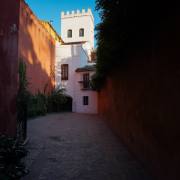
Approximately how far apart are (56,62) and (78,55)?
8.61ft

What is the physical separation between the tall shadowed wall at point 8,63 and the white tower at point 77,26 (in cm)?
2854

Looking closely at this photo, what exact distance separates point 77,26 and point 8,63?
30.4 m

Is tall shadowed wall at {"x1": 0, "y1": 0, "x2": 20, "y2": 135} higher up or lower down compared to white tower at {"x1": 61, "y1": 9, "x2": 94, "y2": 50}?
lower down

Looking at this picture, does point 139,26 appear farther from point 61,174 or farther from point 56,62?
point 56,62

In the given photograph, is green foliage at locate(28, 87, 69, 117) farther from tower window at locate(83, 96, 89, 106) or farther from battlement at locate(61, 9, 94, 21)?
battlement at locate(61, 9, 94, 21)

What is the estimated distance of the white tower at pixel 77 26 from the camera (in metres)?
33.1

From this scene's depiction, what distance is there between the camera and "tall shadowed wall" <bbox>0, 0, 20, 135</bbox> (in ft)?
15.6

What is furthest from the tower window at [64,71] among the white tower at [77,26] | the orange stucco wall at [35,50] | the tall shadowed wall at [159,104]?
the tall shadowed wall at [159,104]

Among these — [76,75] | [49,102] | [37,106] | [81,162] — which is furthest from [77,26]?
[81,162]

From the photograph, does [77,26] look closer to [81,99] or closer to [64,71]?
[64,71]

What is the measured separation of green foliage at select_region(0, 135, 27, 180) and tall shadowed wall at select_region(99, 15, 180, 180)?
2179 millimetres

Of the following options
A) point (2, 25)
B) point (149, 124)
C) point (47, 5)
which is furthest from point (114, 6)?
point (47, 5)

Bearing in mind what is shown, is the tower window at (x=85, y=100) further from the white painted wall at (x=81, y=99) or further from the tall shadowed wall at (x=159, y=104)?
the tall shadowed wall at (x=159, y=104)

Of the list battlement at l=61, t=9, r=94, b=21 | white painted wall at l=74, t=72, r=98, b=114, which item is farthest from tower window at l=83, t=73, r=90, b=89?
battlement at l=61, t=9, r=94, b=21
